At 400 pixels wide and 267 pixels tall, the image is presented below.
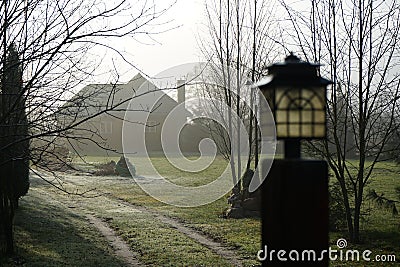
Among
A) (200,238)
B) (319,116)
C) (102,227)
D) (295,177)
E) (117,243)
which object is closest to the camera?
(295,177)

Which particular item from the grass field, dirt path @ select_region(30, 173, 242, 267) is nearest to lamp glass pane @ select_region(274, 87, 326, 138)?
the grass field

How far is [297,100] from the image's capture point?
2.47m

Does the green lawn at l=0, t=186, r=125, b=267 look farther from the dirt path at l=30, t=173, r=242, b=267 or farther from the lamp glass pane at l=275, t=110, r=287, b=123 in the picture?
the lamp glass pane at l=275, t=110, r=287, b=123

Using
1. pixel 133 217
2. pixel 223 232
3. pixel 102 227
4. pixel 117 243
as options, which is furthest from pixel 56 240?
pixel 223 232

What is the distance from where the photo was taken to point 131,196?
17.2 metres

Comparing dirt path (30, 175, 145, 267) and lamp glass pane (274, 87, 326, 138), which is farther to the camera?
dirt path (30, 175, 145, 267)

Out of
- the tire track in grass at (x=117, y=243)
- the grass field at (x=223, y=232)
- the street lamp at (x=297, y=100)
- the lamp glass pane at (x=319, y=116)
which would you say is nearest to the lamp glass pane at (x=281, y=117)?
the street lamp at (x=297, y=100)

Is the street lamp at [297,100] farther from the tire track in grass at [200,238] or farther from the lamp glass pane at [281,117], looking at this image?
the tire track in grass at [200,238]

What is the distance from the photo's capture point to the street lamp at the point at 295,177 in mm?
2387

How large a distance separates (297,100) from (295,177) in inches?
15.5

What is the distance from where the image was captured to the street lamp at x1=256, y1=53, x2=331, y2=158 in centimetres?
246

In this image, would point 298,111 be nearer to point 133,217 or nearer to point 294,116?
point 294,116

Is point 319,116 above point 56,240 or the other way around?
above

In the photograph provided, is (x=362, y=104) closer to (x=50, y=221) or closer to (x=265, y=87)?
(x=265, y=87)
